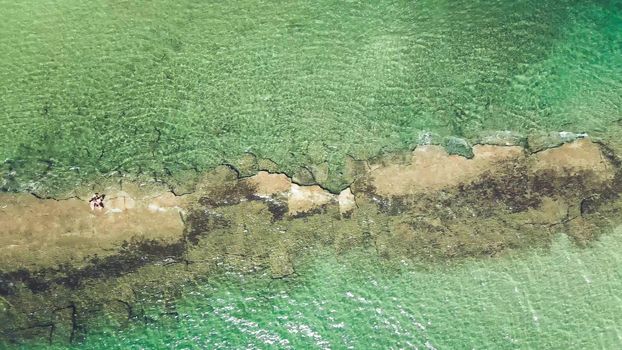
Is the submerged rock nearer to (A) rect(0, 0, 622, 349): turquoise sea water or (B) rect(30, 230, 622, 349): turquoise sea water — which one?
(A) rect(0, 0, 622, 349): turquoise sea water

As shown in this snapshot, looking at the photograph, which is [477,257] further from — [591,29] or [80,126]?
[80,126]

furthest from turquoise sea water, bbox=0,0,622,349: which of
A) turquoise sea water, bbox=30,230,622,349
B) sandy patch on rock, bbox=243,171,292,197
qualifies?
sandy patch on rock, bbox=243,171,292,197

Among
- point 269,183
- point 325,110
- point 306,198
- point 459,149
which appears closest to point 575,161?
point 459,149

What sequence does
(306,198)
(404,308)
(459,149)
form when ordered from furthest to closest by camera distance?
(459,149) < (306,198) < (404,308)

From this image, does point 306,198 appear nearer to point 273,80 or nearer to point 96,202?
point 273,80

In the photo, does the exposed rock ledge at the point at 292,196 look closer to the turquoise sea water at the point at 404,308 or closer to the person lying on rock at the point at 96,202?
the person lying on rock at the point at 96,202

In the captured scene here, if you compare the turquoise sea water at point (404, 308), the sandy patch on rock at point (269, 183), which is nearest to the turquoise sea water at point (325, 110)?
the turquoise sea water at point (404, 308)

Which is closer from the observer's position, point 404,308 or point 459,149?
point 404,308
